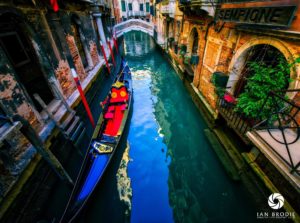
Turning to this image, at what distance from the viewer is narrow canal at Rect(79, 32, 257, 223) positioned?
11.6ft

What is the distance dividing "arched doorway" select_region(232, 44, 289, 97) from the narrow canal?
2098mm

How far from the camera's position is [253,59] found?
3766mm

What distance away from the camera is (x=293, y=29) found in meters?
2.55

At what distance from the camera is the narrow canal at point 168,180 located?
11.6 ft

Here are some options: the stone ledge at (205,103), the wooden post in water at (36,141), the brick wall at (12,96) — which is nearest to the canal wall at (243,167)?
the stone ledge at (205,103)

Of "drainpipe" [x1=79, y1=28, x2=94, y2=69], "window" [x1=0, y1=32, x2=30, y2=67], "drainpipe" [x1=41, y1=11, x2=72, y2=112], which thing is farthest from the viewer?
"drainpipe" [x1=79, y1=28, x2=94, y2=69]

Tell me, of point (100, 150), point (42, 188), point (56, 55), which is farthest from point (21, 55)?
point (42, 188)

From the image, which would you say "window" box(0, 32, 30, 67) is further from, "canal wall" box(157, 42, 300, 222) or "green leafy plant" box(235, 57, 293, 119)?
"canal wall" box(157, 42, 300, 222)

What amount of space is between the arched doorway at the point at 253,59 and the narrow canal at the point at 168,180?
210cm

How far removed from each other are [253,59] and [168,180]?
13.3 feet

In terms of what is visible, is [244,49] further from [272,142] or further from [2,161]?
[2,161]

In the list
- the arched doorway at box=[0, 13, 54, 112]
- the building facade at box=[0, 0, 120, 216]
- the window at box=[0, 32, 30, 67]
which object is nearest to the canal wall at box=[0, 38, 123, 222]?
the building facade at box=[0, 0, 120, 216]

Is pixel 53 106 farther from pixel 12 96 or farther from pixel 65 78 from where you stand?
pixel 12 96

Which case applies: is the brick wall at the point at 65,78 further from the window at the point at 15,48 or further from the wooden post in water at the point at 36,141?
the wooden post in water at the point at 36,141
